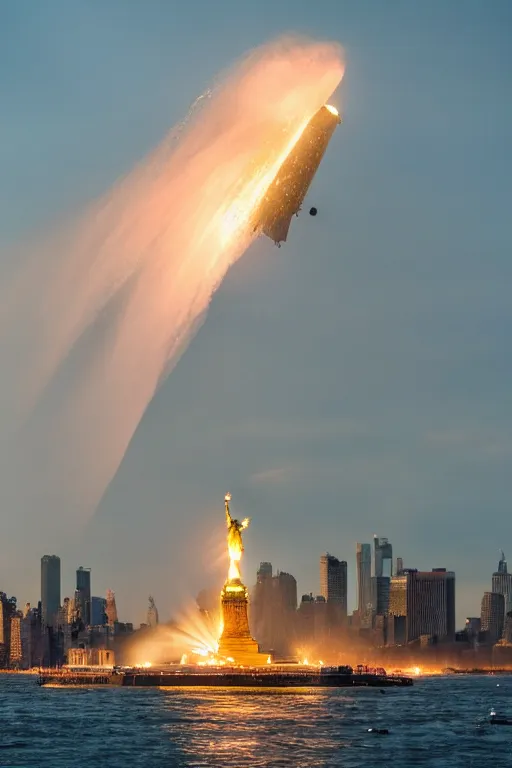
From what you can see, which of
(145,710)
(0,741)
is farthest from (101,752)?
(145,710)

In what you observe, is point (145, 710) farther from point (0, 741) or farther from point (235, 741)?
point (235, 741)

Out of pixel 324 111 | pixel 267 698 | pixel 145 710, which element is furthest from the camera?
pixel 267 698

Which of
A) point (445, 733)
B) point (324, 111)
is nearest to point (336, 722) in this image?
point (445, 733)

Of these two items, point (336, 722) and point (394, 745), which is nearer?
point (394, 745)

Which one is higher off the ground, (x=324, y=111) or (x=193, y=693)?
(x=324, y=111)

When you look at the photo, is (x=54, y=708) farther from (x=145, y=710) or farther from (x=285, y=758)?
(x=285, y=758)

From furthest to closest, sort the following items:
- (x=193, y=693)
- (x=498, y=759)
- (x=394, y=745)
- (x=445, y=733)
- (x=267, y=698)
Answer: (x=193, y=693) → (x=267, y=698) → (x=445, y=733) → (x=394, y=745) → (x=498, y=759)
